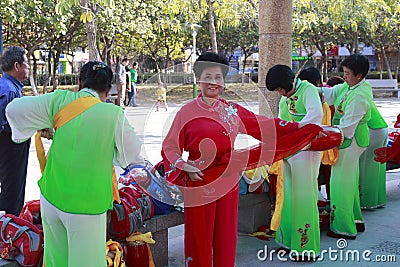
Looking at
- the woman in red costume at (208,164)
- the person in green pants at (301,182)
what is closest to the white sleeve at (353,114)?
the person in green pants at (301,182)

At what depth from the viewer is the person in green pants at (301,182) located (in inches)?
176

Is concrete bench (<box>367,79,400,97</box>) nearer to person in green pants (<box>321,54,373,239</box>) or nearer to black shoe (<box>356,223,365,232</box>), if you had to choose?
black shoe (<box>356,223,365,232</box>)

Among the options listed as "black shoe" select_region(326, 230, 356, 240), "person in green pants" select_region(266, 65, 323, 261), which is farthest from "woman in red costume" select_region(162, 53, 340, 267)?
"black shoe" select_region(326, 230, 356, 240)

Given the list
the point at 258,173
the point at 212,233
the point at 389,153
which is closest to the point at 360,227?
the point at 389,153

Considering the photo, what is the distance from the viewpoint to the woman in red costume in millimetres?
3445

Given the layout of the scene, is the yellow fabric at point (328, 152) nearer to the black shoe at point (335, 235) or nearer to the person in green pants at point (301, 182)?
the person in green pants at point (301, 182)

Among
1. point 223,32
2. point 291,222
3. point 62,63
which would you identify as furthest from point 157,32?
point 291,222

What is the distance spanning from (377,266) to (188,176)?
211 cm

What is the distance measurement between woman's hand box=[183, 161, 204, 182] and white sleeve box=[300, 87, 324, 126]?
4.05ft

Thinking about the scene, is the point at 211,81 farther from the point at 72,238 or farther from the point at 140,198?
the point at 72,238

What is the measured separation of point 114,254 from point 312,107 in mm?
1967

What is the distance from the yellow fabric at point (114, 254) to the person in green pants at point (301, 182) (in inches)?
66.9

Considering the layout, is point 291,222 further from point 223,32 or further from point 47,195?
point 223,32

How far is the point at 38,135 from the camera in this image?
3.24m
